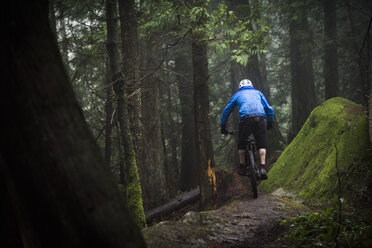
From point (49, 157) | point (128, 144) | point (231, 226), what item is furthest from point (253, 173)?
point (49, 157)

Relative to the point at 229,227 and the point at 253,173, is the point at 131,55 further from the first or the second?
the point at 229,227

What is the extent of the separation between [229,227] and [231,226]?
70 millimetres

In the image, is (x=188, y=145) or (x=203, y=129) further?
(x=188, y=145)

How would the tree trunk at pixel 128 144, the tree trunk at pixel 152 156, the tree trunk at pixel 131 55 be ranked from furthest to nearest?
the tree trunk at pixel 152 156
the tree trunk at pixel 131 55
the tree trunk at pixel 128 144

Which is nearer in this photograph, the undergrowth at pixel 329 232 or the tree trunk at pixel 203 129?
the undergrowth at pixel 329 232

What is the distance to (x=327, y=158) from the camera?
6441 mm

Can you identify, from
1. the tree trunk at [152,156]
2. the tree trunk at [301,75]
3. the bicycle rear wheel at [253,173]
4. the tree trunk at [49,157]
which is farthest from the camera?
the tree trunk at [301,75]

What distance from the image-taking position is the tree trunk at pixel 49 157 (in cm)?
214

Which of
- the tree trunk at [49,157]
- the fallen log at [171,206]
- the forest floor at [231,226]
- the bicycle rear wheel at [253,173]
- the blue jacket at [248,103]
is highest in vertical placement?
the blue jacket at [248,103]

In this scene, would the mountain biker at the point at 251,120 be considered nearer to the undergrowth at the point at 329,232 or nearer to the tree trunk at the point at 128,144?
the tree trunk at the point at 128,144

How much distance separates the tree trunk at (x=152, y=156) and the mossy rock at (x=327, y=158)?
3449 millimetres

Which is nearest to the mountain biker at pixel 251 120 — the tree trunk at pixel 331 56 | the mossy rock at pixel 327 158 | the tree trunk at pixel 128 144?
the mossy rock at pixel 327 158

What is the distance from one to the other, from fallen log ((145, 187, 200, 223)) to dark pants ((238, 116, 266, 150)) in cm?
358

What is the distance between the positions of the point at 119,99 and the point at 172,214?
15.4 ft
